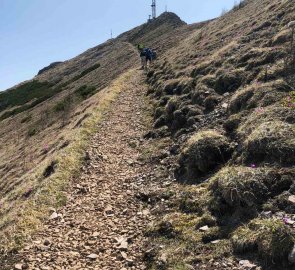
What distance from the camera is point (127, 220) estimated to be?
1200 centimetres

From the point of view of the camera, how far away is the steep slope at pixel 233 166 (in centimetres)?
868

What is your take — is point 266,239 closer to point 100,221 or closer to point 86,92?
point 100,221

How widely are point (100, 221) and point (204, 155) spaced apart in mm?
4049

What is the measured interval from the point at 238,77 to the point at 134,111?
27.7ft

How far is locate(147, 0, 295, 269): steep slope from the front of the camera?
28.5 ft

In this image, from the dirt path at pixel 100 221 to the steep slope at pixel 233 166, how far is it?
0.88 m

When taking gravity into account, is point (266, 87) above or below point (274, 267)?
above

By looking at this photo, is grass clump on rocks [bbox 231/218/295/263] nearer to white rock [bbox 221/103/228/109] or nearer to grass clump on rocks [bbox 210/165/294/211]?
grass clump on rocks [bbox 210/165/294/211]

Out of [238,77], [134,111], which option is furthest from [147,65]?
[238,77]

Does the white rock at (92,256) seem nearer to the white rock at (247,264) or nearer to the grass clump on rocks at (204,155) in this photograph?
the white rock at (247,264)

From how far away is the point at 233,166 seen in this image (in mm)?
11836

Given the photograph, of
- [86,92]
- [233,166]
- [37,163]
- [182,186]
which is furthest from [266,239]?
[86,92]

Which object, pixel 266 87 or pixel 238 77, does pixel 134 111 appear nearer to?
pixel 238 77

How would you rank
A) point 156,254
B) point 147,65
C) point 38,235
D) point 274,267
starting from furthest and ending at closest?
point 147,65, point 38,235, point 156,254, point 274,267
